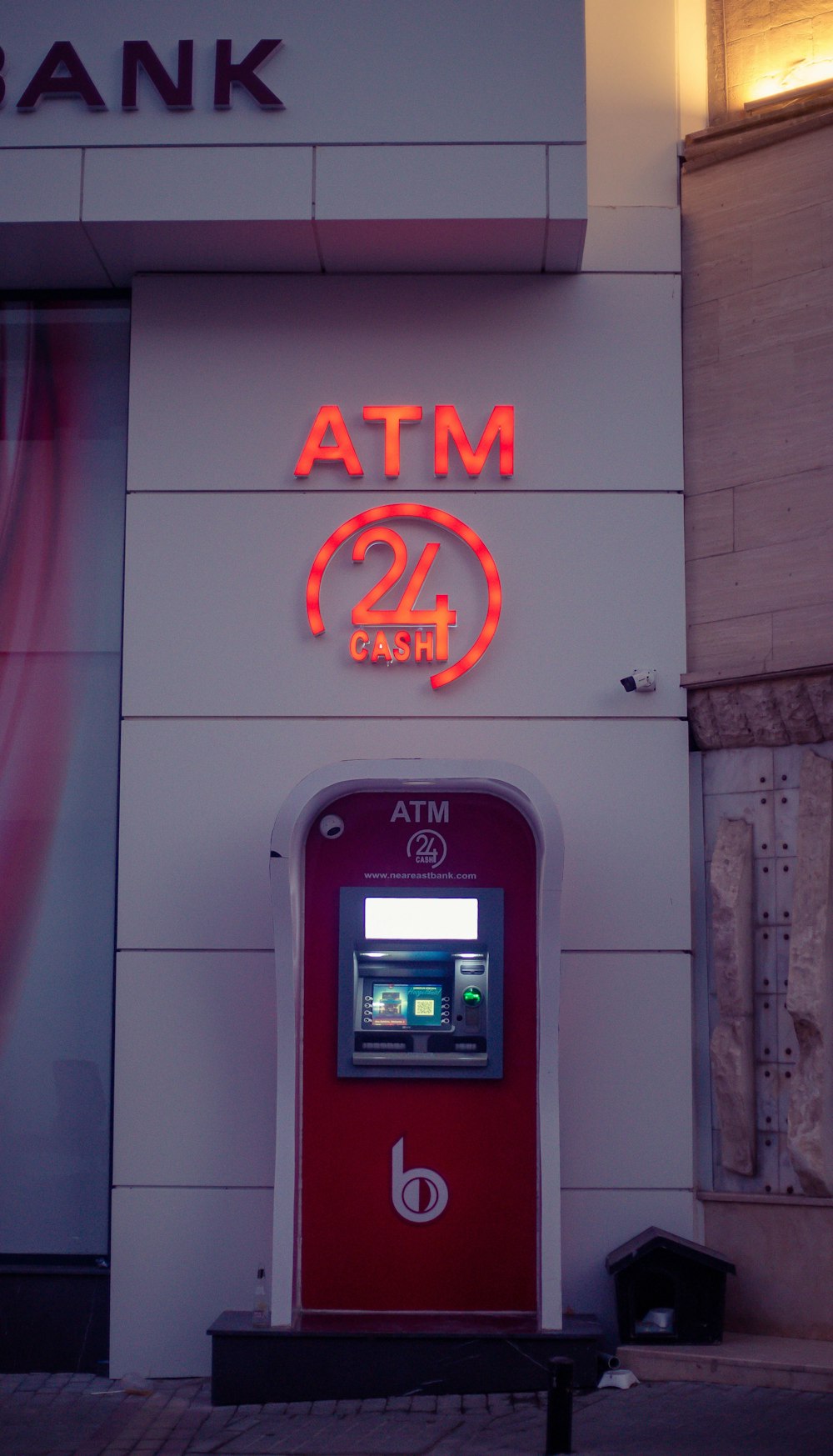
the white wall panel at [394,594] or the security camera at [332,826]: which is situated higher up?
the white wall panel at [394,594]

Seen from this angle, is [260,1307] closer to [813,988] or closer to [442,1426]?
[442,1426]

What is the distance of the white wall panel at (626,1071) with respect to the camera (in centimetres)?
686

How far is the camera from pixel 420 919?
21.2 ft

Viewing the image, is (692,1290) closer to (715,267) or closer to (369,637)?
(369,637)

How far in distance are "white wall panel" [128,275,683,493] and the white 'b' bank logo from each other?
3384 mm

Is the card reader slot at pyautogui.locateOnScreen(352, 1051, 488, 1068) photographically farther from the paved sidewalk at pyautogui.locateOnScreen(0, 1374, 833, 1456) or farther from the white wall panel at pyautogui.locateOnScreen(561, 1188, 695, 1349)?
the paved sidewalk at pyautogui.locateOnScreen(0, 1374, 833, 1456)

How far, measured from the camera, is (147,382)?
753cm

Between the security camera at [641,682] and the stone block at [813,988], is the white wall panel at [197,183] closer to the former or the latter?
the security camera at [641,682]

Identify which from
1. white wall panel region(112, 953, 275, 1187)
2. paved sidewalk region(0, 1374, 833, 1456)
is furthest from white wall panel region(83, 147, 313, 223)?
paved sidewalk region(0, 1374, 833, 1456)

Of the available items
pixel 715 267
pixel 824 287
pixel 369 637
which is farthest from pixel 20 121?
pixel 824 287

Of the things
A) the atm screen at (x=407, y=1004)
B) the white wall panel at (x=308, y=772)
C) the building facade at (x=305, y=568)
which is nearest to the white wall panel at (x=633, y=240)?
the building facade at (x=305, y=568)

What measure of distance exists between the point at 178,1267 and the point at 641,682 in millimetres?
3621

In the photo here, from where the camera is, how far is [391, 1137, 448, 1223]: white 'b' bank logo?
21.0 feet

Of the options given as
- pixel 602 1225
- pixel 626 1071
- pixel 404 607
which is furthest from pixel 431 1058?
pixel 404 607
